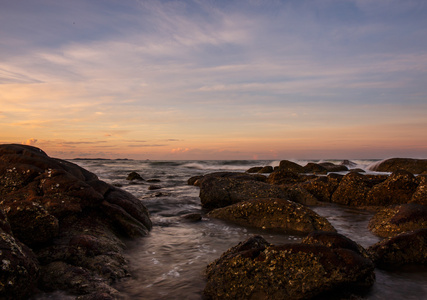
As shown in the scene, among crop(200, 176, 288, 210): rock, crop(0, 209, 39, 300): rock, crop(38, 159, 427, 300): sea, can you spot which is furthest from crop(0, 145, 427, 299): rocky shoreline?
crop(200, 176, 288, 210): rock

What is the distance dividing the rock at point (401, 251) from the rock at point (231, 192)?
510 cm

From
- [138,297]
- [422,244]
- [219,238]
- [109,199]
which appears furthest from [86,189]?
[422,244]

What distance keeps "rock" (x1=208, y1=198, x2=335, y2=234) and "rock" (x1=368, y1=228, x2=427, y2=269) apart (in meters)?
2.07

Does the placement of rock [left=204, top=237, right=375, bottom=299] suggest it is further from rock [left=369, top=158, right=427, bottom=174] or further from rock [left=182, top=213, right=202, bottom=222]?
rock [left=369, top=158, right=427, bottom=174]

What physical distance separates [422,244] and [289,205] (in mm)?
3011

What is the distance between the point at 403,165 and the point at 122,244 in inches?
856

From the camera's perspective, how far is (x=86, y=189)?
654 cm

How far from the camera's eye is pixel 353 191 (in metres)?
10.8

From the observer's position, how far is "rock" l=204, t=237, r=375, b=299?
3.46 meters

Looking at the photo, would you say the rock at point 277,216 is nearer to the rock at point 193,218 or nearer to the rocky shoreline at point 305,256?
the rocky shoreline at point 305,256

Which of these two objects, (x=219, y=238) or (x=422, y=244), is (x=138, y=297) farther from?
(x=422, y=244)

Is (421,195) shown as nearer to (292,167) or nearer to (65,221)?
(65,221)

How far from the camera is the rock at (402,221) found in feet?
20.6

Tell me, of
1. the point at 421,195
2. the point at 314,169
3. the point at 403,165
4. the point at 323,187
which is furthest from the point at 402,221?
the point at 314,169
